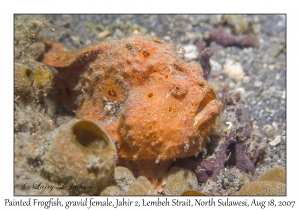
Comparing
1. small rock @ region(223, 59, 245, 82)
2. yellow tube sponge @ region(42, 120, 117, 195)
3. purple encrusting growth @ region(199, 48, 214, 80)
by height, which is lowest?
yellow tube sponge @ region(42, 120, 117, 195)

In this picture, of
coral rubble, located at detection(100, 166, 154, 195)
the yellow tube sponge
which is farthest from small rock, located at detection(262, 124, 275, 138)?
the yellow tube sponge

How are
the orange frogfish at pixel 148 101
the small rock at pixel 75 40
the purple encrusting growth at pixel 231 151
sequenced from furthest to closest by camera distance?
the small rock at pixel 75 40 → the purple encrusting growth at pixel 231 151 → the orange frogfish at pixel 148 101

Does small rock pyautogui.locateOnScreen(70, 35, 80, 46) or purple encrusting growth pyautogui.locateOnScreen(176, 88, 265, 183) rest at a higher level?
small rock pyautogui.locateOnScreen(70, 35, 80, 46)

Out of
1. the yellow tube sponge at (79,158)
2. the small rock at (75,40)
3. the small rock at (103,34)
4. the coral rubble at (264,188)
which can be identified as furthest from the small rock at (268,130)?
the small rock at (75,40)

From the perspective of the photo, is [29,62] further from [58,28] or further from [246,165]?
[246,165]

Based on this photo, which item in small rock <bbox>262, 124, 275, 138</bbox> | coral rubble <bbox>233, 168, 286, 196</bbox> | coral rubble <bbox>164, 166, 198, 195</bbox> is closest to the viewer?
coral rubble <bbox>233, 168, 286, 196</bbox>

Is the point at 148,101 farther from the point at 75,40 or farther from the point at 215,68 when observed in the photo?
the point at 75,40

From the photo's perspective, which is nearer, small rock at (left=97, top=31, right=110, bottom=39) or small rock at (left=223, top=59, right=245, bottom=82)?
small rock at (left=223, top=59, right=245, bottom=82)

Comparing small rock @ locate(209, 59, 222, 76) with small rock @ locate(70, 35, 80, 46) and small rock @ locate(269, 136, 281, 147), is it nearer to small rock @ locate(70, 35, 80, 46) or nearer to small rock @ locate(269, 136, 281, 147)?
small rock @ locate(269, 136, 281, 147)

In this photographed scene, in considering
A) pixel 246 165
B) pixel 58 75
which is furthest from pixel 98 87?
pixel 246 165

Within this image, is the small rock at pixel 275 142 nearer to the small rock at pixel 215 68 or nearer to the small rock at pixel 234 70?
the small rock at pixel 234 70
